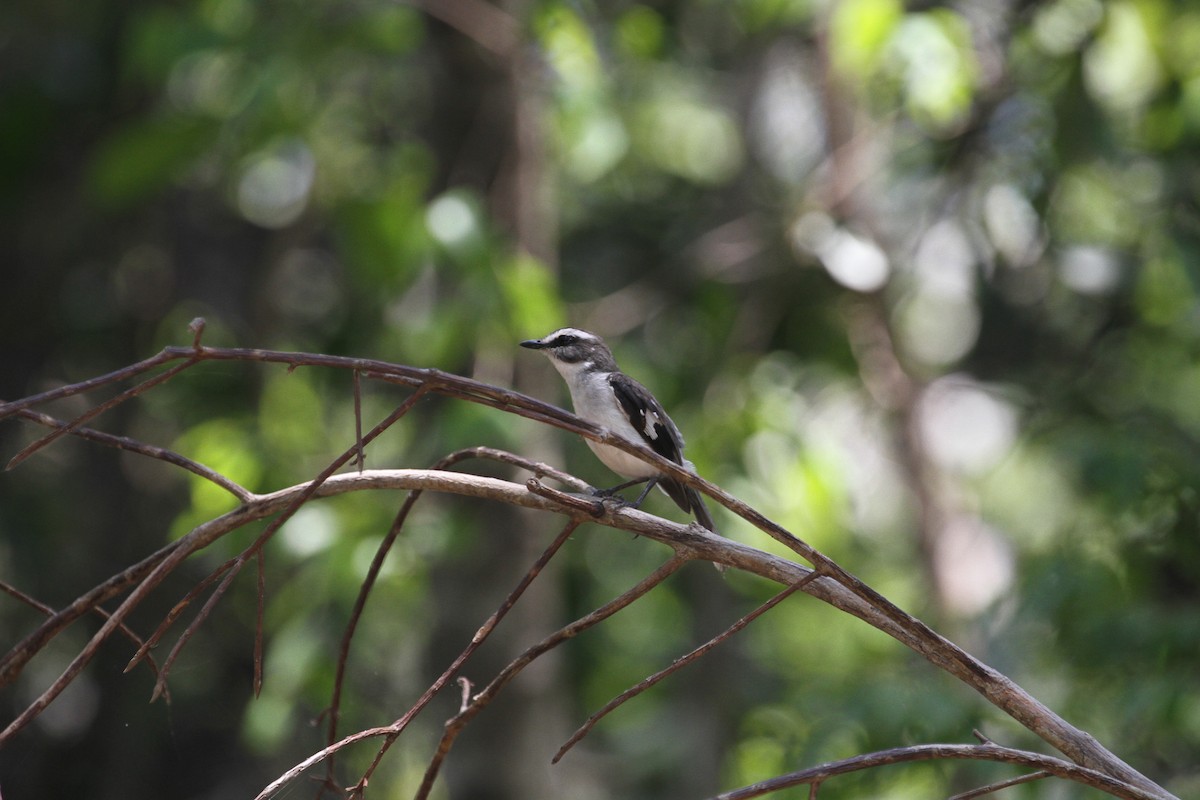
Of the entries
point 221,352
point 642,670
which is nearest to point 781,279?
point 642,670

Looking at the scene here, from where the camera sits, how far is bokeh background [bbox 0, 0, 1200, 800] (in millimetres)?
5820

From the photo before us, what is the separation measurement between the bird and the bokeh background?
0.84m

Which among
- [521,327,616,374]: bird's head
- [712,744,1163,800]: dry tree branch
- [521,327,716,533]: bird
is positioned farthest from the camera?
[521,327,616,374]: bird's head

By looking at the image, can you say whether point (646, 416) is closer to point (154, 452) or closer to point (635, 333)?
point (154, 452)

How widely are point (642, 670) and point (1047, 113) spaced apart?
5.36 m

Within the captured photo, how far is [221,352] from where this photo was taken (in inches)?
69.9

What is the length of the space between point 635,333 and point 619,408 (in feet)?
15.0

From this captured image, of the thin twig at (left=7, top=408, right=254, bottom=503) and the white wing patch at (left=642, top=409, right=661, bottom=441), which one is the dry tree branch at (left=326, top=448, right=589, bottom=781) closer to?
the thin twig at (left=7, top=408, right=254, bottom=503)

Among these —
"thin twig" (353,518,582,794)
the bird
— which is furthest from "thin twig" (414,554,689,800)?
the bird

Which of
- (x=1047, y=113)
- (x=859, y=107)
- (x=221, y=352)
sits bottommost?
(x=221, y=352)

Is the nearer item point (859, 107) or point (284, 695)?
point (284, 695)

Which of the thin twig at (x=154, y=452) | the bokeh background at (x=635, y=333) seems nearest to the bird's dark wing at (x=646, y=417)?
the bokeh background at (x=635, y=333)

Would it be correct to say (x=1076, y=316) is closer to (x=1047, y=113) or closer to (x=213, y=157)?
(x=1047, y=113)

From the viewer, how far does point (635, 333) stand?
8805 mm
